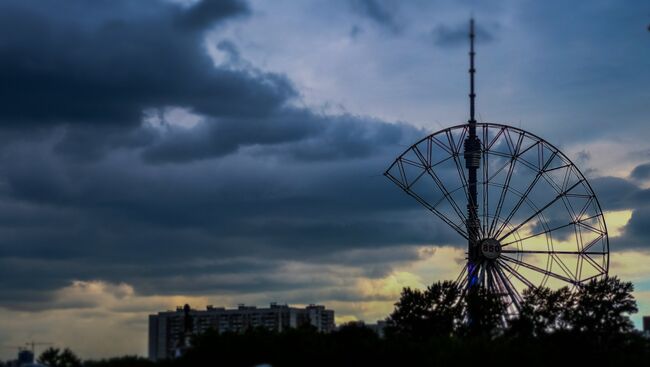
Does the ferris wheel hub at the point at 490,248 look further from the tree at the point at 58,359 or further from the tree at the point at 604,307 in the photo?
the tree at the point at 58,359

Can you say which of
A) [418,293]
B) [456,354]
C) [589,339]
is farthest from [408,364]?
[418,293]

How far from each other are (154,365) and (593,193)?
53.1m

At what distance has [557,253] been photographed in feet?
399

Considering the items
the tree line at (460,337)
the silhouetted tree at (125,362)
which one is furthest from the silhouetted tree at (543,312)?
the silhouetted tree at (125,362)

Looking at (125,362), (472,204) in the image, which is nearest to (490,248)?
(472,204)

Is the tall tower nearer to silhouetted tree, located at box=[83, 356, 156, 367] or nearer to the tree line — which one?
the tree line

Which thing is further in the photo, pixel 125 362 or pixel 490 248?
pixel 125 362

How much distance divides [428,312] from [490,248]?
14.0 metres

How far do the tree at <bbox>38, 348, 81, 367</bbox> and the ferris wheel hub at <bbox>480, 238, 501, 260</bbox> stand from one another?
62825mm

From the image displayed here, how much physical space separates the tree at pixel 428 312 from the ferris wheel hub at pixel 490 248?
9389 millimetres

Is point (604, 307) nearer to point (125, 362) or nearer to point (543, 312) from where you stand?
point (543, 312)

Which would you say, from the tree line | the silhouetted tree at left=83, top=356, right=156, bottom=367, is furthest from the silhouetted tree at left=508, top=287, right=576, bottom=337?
the silhouetted tree at left=83, top=356, right=156, bottom=367

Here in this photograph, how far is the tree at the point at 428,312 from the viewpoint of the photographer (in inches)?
5089

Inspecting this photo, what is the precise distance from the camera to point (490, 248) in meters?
122
